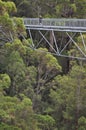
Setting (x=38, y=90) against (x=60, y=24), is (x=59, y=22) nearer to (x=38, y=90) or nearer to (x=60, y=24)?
(x=60, y=24)

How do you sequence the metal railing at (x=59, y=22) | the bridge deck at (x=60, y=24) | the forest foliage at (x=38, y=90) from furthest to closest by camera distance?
the forest foliage at (x=38, y=90), the metal railing at (x=59, y=22), the bridge deck at (x=60, y=24)

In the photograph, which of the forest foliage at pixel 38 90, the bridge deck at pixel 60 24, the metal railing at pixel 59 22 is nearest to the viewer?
Result: the bridge deck at pixel 60 24

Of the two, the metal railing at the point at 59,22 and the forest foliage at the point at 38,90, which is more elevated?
the metal railing at the point at 59,22

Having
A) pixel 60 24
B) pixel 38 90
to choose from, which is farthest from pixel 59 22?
pixel 38 90

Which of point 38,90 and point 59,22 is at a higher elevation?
point 59,22

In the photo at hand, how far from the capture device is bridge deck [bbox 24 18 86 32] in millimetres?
23795

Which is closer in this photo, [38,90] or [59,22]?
[59,22]

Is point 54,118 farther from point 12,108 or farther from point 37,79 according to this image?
point 12,108

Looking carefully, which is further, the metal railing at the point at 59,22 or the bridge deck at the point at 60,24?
the metal railing at the point at 59,22

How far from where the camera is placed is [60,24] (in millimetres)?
25391

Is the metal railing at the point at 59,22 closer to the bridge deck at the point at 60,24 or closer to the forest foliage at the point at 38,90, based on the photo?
the bridge deck at the point at 60,24

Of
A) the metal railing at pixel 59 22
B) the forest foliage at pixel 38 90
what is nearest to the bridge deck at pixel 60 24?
the metal railing at pixel 59 22

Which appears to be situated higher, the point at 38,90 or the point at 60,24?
the point at 60,24

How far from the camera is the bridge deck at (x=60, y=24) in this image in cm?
2380
